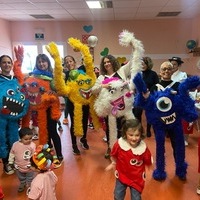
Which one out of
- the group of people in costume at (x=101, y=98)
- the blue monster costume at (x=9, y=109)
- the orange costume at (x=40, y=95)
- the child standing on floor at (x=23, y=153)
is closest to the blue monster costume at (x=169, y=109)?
the group of people in costume at (x=101, y=98)

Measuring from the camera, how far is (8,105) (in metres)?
2.48

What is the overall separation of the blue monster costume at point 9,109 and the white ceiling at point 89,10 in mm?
2805

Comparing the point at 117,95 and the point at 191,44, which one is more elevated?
the point at 191,44

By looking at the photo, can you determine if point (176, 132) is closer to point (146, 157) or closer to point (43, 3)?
point (146, 157)

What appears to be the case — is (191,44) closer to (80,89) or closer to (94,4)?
(94,4)

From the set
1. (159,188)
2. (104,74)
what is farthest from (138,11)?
(159,188)

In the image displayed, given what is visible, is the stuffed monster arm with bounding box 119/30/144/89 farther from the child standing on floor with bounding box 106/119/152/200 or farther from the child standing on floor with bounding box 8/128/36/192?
the child standing on floor with bounding box 8/128/36/192

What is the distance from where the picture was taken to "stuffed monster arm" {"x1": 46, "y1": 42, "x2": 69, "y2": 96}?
2588 millimetres

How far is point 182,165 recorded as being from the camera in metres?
2.54

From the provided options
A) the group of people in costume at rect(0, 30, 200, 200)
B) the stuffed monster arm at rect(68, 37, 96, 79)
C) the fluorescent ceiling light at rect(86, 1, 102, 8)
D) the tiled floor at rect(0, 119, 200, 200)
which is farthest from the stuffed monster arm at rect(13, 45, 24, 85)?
the fluorescent ceiling light at rect(86, 1, 102, 8)

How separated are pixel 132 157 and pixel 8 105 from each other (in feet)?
4.76

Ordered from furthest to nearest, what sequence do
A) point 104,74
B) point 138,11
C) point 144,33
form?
point 144,33
point 138,11
point 104,74

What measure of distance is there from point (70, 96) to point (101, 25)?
4444 mm

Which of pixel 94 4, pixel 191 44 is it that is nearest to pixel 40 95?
pixel 94 4
